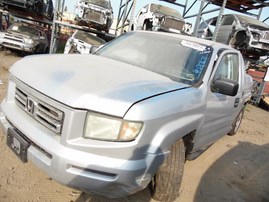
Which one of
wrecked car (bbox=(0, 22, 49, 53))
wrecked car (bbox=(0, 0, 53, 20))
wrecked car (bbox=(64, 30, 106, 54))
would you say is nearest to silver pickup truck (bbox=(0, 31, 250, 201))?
wrecked car (bbox=(64, 30, 106, 54))

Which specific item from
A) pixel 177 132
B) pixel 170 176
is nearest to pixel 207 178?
pixel 170 176

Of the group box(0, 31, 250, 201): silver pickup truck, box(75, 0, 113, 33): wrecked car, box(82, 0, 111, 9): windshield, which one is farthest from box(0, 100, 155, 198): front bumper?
Result: box(82, 0, 111, 9): windshield

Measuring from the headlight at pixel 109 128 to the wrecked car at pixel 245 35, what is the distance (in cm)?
900

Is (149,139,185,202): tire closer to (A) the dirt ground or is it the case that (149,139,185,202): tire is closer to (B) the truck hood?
(A) the dirt ground

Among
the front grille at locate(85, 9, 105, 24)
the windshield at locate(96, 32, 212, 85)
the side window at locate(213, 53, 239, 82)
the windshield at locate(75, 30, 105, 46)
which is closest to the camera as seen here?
the windshield at locate(96, 32, 212, 85)

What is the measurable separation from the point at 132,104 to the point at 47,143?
2.33 feet

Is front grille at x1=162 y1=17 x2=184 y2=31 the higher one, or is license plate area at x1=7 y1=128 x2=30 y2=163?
front grille at x1=162 y1=17 x2=184 y2=31

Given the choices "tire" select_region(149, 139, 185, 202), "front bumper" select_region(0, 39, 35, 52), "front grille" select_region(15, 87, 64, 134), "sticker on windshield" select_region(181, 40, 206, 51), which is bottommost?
"front bumper" select_region(0, 39, 35, 52)

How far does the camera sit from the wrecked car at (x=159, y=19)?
11.0m

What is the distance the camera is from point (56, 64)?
2736 millimetres

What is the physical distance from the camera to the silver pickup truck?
212cm

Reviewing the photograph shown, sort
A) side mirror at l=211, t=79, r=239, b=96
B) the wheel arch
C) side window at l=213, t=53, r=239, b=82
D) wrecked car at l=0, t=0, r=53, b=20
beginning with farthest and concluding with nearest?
wrecked car at l=0, t=0, r=53, b=20
side window at l=213, t=53, r=239, b=82
side mirror at l=211, t=79, r=239, b=96
the wheel arch

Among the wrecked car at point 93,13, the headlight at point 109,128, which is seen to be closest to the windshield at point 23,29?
the wrecked car at point 93,13

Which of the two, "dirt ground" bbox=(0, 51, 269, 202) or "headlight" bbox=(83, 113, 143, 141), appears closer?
"headlight" bbox=(83, 113, 143, 141)
